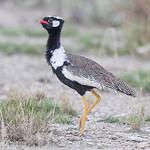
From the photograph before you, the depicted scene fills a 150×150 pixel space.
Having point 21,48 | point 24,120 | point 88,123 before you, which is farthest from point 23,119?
point 21,48

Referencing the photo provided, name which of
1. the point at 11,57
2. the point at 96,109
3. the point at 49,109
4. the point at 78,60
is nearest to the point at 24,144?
the point at 78,60

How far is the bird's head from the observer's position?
280 inches

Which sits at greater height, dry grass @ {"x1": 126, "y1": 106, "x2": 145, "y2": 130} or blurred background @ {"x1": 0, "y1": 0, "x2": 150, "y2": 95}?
blurred background @ {"x1": 0, "y1": 0, "x2": 150, "y2": 95}

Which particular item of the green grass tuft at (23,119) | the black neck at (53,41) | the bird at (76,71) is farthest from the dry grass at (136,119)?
the black neck at (53,41)

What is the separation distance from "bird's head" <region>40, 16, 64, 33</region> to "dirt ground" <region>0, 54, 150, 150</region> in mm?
1089

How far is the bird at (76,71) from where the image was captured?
6.92 m

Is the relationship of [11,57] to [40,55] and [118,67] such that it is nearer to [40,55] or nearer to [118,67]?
[40,55]

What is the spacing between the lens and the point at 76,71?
6.94 m

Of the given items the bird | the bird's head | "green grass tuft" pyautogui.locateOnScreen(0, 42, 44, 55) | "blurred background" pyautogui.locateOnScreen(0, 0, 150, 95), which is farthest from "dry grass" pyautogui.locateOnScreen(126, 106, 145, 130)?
"green grass tuft" pyautogui.locateOnScreen(0, 42, 44, 55)

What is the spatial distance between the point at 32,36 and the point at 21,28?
24.5 inches

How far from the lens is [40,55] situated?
13859 mm

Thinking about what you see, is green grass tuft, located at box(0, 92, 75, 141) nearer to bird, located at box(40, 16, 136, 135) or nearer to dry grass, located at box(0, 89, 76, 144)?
dry grass, located at box(0, 89, 76, 144)

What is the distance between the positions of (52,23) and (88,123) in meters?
1.38

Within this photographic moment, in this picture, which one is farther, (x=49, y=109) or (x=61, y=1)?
(x=61, y=1)
